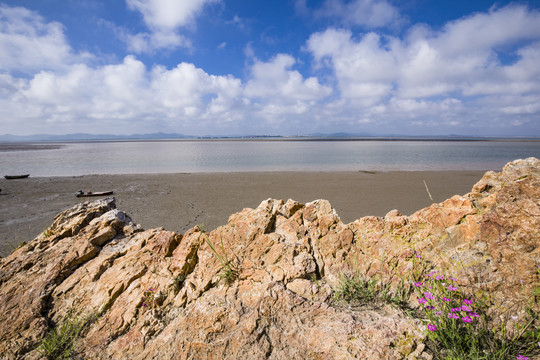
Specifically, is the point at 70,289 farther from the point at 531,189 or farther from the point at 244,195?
the point at 244,195

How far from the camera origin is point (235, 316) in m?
2.58

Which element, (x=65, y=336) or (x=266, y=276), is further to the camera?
(x=266, y=276)

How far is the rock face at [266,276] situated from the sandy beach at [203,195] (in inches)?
286

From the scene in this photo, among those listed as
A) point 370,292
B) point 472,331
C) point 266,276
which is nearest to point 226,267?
point 266,276

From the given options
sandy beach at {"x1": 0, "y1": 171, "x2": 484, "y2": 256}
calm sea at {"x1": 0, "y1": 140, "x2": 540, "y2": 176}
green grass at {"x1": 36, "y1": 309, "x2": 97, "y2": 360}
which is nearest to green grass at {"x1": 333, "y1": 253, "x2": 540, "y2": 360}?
green grass at {"x1": 36, "y1": 309, "x2": 97, "y2": 360}

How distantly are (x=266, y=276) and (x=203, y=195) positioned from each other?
13.4m

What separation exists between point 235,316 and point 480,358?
82.6 inches

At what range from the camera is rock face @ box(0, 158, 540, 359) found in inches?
92.9

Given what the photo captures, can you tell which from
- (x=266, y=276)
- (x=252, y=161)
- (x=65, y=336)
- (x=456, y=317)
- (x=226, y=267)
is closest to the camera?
(x=456, y=317)

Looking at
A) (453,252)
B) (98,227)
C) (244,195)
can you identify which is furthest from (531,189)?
(244,195)

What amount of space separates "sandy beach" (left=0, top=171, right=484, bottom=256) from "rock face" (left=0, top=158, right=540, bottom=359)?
7271 mm

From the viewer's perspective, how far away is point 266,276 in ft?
9.78

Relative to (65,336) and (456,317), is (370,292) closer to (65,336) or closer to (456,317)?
(456,317)

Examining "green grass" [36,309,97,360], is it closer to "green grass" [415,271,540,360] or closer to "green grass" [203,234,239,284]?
"green grass" [203,234,239,284]
